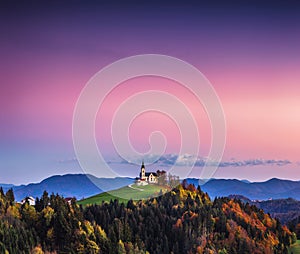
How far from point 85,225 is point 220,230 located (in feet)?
142

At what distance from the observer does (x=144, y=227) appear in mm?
131625

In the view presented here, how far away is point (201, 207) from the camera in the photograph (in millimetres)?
147125

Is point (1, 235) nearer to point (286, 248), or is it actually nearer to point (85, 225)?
Answer: point (85, 225)

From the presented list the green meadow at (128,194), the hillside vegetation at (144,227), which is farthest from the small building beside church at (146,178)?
the hillside vegetation at (144,227)

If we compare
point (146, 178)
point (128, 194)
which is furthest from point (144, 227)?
point (146, 178)

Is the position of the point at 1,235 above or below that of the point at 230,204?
below

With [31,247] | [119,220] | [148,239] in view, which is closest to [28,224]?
[31,247]

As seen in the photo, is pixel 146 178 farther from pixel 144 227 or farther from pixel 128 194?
pixel 144 227

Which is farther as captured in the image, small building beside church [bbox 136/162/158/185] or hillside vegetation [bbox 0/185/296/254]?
small building beside church [bbox 136/162/158/185]

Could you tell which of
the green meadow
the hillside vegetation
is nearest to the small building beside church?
the green meadow

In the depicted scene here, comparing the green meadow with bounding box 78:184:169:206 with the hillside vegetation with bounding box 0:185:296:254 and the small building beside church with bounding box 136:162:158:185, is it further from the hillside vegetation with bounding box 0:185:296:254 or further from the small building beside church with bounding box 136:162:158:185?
the hillside vegetation with bounding box 0:185:296:254

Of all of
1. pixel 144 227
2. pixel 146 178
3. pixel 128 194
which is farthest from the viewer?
pixel 146 178

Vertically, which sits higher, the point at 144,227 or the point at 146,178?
the point at 146,178

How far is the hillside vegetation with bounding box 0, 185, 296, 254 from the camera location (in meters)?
110
